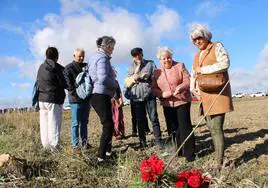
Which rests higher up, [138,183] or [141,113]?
[141,113]

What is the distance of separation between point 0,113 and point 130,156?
1363cm

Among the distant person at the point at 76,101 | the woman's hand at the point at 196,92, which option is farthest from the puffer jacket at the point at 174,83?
the distant person at the point at 76,101

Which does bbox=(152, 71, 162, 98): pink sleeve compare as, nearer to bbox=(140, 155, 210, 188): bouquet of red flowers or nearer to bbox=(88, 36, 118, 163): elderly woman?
bbox=(88, 36, 118, 163): elderly woman

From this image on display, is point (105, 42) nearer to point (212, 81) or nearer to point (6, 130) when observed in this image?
point (212, 81)

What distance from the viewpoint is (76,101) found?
27.7 feet

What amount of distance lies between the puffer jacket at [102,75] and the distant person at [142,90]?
124 centimetres

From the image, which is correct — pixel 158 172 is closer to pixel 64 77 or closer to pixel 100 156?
pixel 100 156

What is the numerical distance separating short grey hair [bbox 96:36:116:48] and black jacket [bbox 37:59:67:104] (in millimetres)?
1209

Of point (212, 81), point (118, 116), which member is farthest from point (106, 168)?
point (118, 116)

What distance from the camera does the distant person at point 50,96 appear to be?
7.82 m

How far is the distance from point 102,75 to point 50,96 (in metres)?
1.34

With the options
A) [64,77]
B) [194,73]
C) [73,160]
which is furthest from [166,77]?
[73,160]

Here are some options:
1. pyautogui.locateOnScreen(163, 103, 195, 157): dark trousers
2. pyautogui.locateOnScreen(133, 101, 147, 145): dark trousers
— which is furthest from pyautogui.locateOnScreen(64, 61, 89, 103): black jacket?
pyautogui.locateOnScreen(163, 103, 195, 157): dark trousers

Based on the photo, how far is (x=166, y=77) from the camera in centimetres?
780
